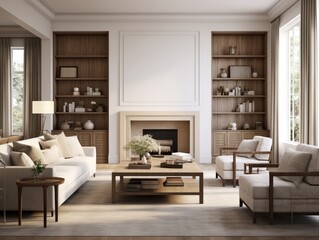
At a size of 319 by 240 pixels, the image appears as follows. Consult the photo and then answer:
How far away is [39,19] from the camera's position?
9555 millimetres

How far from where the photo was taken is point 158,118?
418 inches

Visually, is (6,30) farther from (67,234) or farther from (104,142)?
(67,234)

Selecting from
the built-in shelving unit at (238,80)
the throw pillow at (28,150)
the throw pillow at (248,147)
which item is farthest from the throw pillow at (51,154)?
the built-in shelving unit at (238,80)

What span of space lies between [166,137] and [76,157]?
352 centimetres

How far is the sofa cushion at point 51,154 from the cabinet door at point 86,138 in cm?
340

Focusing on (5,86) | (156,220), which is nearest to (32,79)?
Answer: (5,86)

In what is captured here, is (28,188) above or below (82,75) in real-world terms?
below

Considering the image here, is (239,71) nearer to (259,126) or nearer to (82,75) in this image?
(259,126)

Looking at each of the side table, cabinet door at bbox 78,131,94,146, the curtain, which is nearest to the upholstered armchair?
the side table

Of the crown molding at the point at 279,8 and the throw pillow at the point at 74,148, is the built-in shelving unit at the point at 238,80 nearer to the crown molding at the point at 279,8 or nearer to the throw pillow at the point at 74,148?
the crown molding at the point at 279,8

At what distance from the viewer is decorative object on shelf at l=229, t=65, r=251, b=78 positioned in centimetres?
1095

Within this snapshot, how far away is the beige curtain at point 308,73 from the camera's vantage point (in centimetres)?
745

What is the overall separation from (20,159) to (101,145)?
533cm

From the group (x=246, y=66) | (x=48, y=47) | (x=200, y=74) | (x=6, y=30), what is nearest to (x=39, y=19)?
(x=48, y=47)
